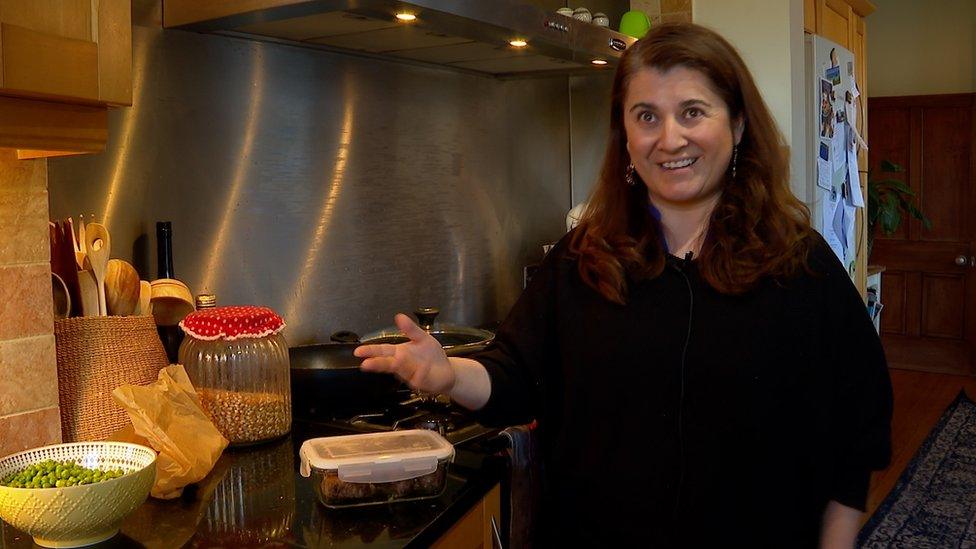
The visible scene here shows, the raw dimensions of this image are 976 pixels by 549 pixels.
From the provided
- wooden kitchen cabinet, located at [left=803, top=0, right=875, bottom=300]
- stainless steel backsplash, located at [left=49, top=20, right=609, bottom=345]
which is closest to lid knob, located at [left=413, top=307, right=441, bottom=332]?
stainless steel backsplash, located at [left=49, top=20, right=609, bottom=345]

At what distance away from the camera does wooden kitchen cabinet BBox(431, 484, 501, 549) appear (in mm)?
1312

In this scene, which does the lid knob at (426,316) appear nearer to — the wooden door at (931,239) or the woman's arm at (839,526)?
the woman's arm at (839,526)

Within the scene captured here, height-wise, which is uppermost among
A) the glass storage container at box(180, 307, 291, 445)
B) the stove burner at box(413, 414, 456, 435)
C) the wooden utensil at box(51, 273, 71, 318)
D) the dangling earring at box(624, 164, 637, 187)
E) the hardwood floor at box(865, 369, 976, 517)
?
the dangling earring at box(624, 164, 637, 187)

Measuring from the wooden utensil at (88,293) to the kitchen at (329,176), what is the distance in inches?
5.0

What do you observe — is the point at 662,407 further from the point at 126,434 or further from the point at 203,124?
the point at 203,124

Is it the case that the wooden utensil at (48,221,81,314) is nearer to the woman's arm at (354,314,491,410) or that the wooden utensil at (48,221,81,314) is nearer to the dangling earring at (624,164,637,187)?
the woman's arm at (354,314,491,410)

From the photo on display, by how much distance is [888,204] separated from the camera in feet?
18.8

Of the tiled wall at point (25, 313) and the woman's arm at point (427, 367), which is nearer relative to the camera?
the woman's arm at point (427, 367)

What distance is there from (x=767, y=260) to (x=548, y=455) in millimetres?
467

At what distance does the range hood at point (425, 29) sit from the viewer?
1.63 m

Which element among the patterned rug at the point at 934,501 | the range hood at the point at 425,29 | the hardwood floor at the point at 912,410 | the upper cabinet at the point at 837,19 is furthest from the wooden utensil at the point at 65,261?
the hardwood floor at the point at 912,410

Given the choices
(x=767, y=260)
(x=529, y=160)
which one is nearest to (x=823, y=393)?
(x=767, y=260)

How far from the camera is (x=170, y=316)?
5.56ft

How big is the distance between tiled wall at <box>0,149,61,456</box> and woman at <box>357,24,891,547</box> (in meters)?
0.58
